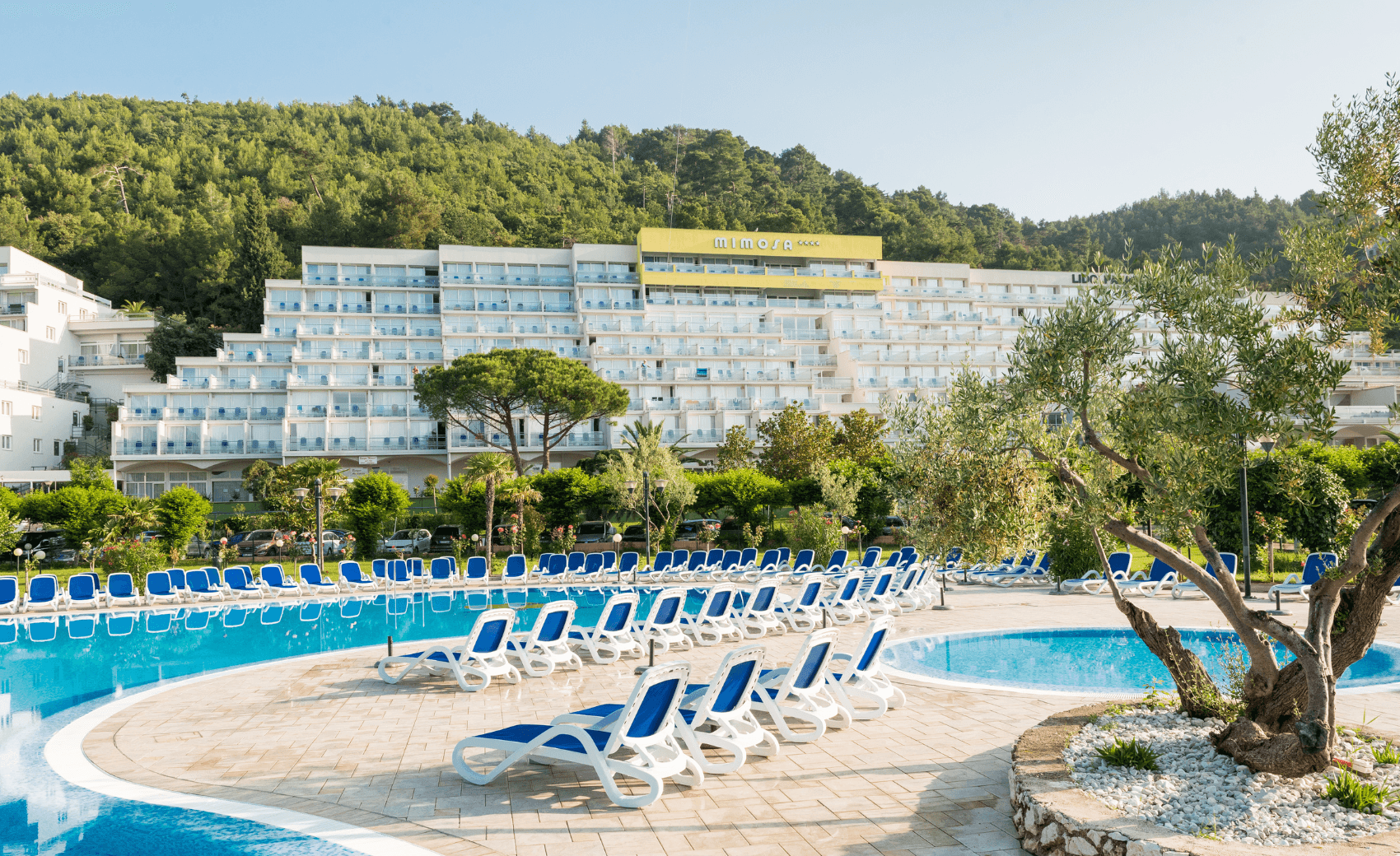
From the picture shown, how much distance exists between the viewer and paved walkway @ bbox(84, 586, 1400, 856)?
5.18 meters

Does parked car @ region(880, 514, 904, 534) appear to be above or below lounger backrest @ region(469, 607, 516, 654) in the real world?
below

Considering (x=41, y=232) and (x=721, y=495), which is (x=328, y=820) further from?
(x=41, y=232)

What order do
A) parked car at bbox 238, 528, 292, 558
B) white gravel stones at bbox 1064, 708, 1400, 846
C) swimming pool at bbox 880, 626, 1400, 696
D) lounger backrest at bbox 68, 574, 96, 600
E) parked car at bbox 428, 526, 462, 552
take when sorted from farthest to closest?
parked car at bbox 428, 526, 462, 552 → parked car at bbox 238, 528, 292, 558 → lounger backrest at bbox 68, 574, 96, 600 → swimming pool at bbox 880, 626, 1400, 696 → white gravel stones at bbox 1064, 708, 1400, 846

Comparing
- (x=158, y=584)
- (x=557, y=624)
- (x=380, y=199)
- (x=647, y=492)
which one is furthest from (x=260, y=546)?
(x=380, y=199)

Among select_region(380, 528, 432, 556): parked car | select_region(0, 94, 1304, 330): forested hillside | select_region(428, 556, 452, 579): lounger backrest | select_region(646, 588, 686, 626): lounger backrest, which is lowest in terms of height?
select_region(380, 528, 432, 556): parked car

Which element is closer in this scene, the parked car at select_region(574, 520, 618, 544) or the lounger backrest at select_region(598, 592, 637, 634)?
the lounger backrest at select_region(598, 592, 637, 634)

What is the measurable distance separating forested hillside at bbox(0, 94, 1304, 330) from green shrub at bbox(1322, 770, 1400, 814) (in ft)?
197

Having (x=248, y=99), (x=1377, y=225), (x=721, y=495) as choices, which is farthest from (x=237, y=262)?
(x=1377, y=225)

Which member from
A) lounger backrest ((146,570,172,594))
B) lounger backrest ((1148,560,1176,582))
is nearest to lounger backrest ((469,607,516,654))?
lounger backrest ((146,570,172,594))

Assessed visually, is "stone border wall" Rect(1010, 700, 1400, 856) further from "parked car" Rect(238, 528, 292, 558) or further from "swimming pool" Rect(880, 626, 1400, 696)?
"parked car" Rect(238, 528, 292, 558)

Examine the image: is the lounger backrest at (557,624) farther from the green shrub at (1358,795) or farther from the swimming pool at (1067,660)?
the green shrub at (1358,795)

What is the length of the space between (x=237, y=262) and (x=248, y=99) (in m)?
33.0

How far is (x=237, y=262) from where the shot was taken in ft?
213

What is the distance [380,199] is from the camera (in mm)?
70312
